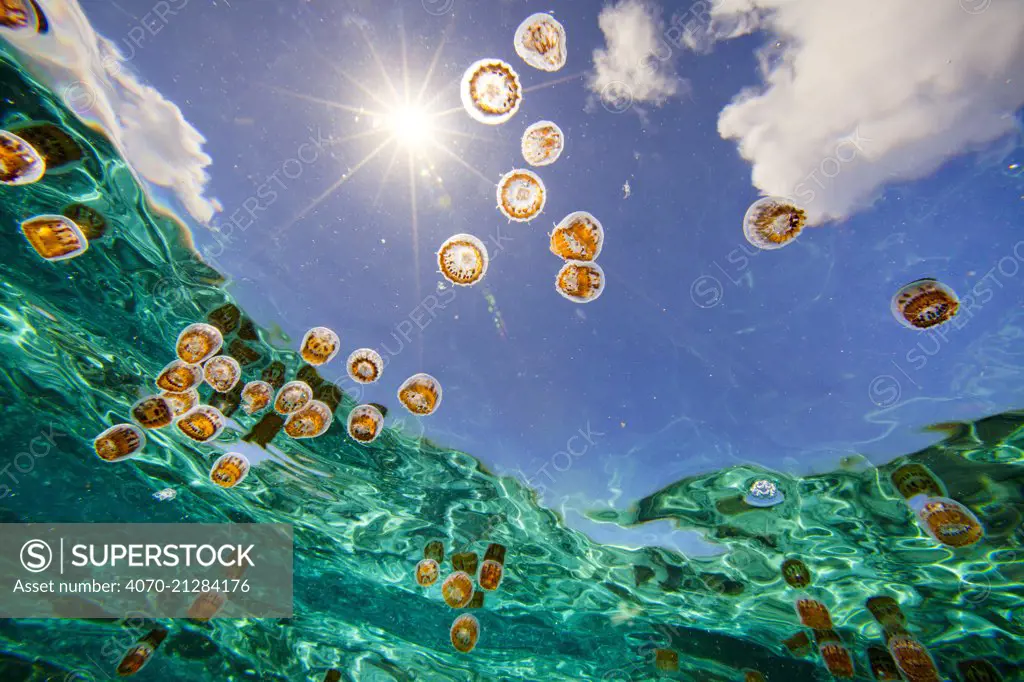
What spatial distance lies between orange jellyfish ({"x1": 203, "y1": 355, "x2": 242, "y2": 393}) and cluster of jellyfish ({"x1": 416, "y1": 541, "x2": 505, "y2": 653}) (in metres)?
7.56

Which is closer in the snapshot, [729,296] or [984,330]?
[984,330]

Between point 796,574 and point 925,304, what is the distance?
28.7 ft

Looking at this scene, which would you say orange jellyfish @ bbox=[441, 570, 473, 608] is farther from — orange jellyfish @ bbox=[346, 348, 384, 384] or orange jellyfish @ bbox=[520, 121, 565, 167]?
orange jellyfish @ bbox=[520, 121, 565, 167]

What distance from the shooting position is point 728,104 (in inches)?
241

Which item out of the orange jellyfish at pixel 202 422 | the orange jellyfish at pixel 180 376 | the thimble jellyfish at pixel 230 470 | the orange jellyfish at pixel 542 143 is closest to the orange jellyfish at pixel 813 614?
the orange jellyfish at pixel 542 143

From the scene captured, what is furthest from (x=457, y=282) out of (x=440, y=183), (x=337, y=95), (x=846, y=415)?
(x=846, y=415)

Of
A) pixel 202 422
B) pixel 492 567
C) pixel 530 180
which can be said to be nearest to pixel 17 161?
pixel 202 422

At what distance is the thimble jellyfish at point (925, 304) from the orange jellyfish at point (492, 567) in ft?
35.9

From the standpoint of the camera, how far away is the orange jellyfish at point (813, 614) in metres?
12.8

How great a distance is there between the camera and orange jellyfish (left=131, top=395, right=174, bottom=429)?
9.64 m

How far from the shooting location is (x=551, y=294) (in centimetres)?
787

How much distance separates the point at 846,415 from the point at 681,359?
3338 mm

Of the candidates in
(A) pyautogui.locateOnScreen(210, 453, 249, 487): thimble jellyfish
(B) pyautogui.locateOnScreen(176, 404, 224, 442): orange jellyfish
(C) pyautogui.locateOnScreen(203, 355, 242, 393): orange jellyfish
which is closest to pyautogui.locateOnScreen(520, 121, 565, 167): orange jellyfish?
(C) pyautogui.locateOnScreen(203, 355, 242, 393): orange jellyfish

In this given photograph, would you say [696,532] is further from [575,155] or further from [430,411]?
[575,155]
